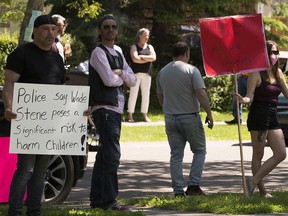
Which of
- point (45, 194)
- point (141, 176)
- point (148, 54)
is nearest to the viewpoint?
point (45, 194)

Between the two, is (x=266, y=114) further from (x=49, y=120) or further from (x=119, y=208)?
(x=49, y=120)

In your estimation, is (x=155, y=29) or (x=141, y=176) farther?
(x=155, y=29)

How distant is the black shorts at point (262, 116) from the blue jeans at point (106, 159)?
1987 mm

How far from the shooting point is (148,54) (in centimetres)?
2292

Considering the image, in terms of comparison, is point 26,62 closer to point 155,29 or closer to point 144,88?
point 144,88

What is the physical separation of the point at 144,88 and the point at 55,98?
1446 centimetres

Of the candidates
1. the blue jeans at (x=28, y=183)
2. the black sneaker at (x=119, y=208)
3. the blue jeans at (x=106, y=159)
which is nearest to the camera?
the blue jeans at (x=28, y=183)

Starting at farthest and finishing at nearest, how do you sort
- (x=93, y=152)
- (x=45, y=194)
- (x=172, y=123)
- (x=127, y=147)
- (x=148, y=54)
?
1. (x=148, y=54)
2. (x=127, y=147)
3. (x=93, y=152)
4. (x=172, y=123)
5. (x=45, y=194)

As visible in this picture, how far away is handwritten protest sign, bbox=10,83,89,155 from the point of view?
9.11m

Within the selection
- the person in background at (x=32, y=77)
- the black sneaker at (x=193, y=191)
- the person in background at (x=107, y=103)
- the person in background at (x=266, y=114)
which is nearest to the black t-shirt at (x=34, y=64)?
the person in background at (x=32, y=77)

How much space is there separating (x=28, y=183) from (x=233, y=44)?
3.28 metres

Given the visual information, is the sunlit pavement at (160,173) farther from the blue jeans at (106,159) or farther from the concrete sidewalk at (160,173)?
the blue jeans at (106,159)

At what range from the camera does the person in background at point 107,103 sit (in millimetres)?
10250

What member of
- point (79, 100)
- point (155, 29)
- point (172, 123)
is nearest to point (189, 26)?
point (155, 29)
